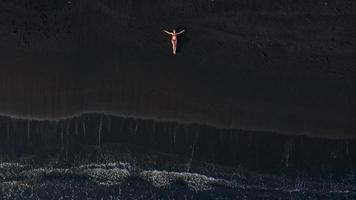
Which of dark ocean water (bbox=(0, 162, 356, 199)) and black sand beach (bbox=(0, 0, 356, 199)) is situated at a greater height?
black sand beach (bbox=(0, 0, 356, 199))

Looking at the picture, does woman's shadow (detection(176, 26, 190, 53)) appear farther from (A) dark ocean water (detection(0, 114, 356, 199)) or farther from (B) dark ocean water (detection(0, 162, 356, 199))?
(B) dark ocean water (detection(0, 162, 356, 199))

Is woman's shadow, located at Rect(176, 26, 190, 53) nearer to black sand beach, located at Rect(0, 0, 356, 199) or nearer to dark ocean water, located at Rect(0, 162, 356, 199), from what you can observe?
black sand beach, located at Rect(0, 0, 356, 199)

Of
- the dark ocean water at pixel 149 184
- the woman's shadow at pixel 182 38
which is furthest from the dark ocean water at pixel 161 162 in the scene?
the woman's shadow at pixel 182 38

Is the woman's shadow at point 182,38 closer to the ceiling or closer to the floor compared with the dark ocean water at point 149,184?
closer to the ceiling

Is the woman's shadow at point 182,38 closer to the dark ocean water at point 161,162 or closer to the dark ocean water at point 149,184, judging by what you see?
the dark ocean water at point 161,162

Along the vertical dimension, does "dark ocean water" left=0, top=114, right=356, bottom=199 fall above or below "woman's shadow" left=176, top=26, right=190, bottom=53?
below

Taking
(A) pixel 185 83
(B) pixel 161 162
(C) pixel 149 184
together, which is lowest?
(C) pixel 149 184

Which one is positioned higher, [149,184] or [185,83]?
[185,83]

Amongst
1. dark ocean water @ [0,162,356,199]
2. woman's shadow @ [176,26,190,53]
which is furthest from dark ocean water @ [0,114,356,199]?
woman's shadow @ [176,26,190,53]

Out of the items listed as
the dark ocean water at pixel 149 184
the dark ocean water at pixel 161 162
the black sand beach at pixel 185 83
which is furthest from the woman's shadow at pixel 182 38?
the dark ocean water at pixel 149 184

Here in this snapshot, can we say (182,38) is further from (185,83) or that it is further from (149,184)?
(149,184)

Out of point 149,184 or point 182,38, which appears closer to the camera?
point 182,38

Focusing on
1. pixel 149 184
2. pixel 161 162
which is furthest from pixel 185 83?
pixel 149 184
